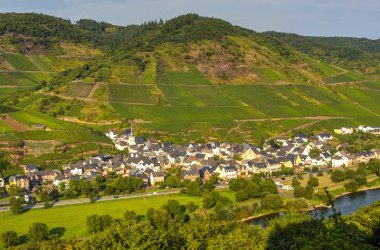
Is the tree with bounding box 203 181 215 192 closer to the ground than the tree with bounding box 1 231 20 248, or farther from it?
closer to the ground

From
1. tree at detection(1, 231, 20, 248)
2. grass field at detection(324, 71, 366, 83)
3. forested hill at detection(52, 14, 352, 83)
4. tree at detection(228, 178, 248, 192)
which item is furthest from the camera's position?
grass field at detection(324, 71, 366, 83)

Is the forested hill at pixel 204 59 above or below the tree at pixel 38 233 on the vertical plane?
above

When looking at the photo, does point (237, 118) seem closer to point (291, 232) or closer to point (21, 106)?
point (21, 106)

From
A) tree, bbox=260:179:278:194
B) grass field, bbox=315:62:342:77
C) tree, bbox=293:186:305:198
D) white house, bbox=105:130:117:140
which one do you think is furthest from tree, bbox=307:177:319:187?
grass field, bbox=315:62:342:77

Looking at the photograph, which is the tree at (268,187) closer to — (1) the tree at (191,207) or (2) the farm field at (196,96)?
(1) the tree at (191,207)

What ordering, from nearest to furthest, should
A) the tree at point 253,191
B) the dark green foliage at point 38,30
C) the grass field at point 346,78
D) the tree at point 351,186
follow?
the tree at point 253,191
the tree at point 351,186
the grass field at point 346,78
the dark green foliage at point 38,30

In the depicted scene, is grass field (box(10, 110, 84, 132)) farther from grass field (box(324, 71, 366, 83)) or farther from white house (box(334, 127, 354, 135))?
grass field (box(324, 71, 366, 83))

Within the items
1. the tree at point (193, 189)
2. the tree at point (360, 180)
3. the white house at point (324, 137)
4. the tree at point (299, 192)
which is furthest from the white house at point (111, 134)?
the tree at point (360, 180)
